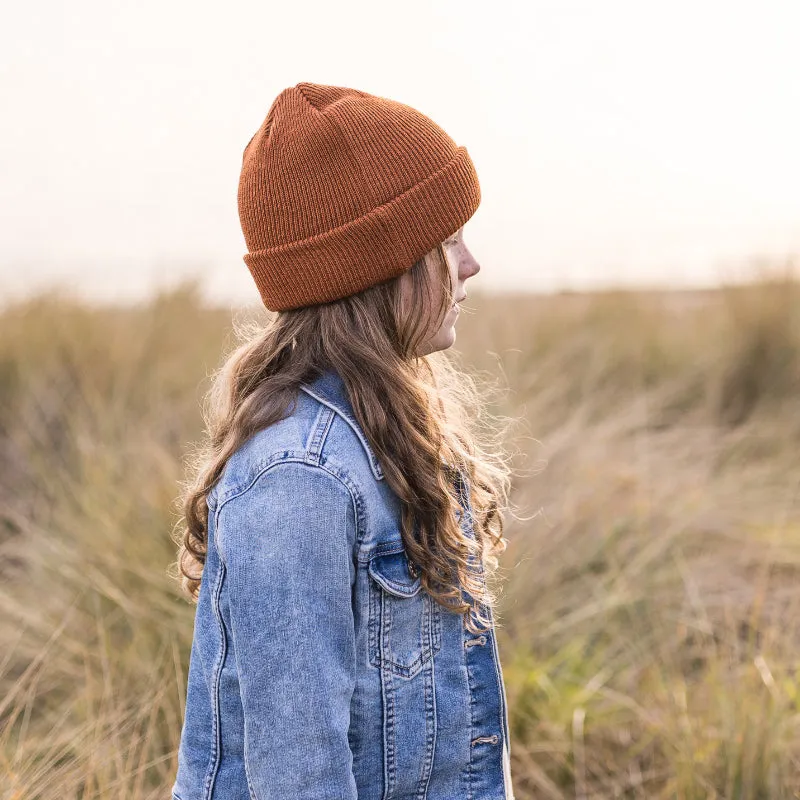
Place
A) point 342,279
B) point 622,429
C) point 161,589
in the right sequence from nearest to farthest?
point 342,279 < point 161,589 < point 622,429

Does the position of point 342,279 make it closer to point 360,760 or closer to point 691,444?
point 360,760

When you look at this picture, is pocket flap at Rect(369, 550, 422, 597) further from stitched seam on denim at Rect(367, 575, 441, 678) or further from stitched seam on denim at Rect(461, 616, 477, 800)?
stitched seam on denim at Rect(461, 616, 477, 800)

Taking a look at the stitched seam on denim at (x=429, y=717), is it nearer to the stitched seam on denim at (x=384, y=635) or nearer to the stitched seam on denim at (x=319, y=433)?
the stitched seam on denim at (x=384, y=635)

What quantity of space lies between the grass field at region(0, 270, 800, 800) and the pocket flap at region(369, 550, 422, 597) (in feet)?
3.09

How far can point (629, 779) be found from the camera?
97.8 inches

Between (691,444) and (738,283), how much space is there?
1.93 meters

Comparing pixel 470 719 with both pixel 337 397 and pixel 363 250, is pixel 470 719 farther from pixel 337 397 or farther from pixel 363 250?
pixel 363 250

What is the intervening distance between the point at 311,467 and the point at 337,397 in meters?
0.18

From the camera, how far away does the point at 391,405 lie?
4.55 feet

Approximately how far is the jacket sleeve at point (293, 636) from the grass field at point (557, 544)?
0.89 m

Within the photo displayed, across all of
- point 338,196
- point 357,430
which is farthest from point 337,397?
point 338,196

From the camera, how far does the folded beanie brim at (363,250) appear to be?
145 cm

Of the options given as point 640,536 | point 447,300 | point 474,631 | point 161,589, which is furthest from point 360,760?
point 640,536

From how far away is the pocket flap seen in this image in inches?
50.9
